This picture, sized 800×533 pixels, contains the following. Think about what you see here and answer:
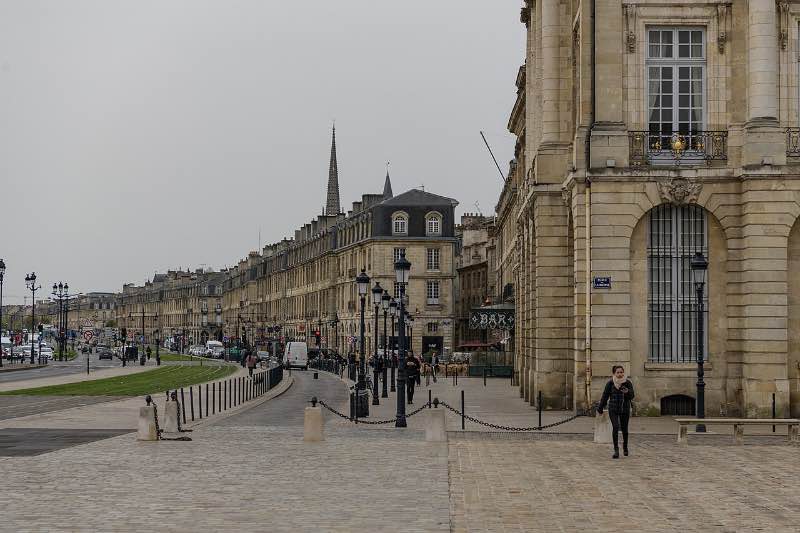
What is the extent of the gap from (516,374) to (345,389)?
8.45m

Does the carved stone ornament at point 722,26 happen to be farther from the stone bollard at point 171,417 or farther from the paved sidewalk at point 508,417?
the stone bollard at point 171,417

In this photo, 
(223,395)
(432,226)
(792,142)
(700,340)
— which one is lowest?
(223,395)

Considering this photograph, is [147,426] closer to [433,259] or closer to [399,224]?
[399,224]

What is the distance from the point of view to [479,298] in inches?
Answer: 4264

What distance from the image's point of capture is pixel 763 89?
29.8 meters

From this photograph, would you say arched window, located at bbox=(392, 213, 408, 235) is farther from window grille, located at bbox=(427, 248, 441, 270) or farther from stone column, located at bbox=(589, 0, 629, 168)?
stone column, located at bbox=(589, 0, 629, 168)

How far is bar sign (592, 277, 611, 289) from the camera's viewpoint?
29953mm

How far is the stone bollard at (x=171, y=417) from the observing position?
26.5 meters

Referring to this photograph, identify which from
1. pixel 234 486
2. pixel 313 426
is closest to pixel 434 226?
pixel 313 426

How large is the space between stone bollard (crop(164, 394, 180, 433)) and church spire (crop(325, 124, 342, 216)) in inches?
5565

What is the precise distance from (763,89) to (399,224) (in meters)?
79.0

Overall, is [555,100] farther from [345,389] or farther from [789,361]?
[345,389]

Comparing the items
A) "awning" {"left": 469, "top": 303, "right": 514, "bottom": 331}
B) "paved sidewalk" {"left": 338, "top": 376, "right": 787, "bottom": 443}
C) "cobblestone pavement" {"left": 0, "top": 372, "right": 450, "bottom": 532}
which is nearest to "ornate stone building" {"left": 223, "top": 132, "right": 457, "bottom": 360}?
"awning" {"left": 469, "top": 303, "right": 514, "bottom": 331}

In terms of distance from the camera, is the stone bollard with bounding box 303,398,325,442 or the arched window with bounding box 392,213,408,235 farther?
the arched window with bounding box 392,213,408,235
